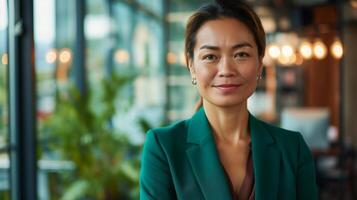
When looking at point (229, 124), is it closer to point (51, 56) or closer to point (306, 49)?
point (51, 56)

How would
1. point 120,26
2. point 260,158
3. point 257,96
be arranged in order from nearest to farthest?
point 260,158 → point 120,26 → point 257,96

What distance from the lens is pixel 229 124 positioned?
124 cm

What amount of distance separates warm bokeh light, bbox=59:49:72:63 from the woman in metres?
5.10

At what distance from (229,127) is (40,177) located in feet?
15.3

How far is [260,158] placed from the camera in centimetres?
121

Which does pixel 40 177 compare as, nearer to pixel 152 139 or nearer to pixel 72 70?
pixel 72 70

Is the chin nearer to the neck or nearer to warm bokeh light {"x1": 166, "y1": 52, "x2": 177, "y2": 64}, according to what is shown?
the neck

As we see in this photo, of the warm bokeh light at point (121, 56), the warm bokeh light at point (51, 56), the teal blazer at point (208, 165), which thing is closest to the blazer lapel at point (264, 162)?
the teal blazer at point (208, 165)

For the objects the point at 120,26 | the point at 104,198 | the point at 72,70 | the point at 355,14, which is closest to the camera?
the point at 104,198

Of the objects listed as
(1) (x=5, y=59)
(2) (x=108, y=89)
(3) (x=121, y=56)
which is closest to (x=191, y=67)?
(1) (x=5, y=59)

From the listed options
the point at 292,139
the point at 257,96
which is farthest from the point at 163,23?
the point at 292,139

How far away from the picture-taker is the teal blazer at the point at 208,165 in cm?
118

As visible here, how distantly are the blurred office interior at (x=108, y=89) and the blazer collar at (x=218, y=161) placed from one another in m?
0.46

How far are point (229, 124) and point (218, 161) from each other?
0.31 ft
